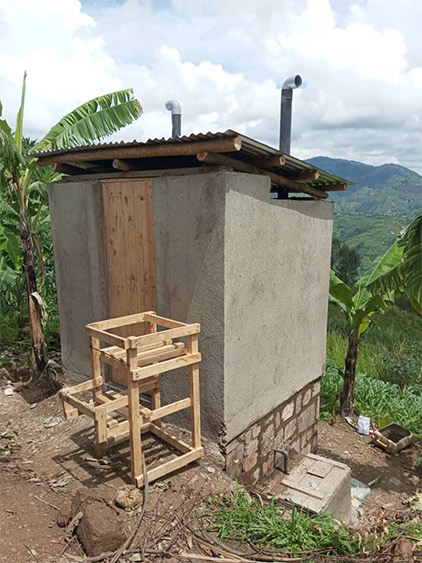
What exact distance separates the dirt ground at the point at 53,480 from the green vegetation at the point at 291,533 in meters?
0.39

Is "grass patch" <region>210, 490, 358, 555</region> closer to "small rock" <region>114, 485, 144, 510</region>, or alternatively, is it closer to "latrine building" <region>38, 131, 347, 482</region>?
"small rock" <region>114, 485, 144, 510</region>

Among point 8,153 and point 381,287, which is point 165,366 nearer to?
point 8,153

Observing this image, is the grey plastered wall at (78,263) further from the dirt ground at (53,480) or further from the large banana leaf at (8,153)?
the dirt ground at (53,480)

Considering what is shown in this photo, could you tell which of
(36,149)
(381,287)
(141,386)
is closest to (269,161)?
(141,386)

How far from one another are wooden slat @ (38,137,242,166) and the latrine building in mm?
14

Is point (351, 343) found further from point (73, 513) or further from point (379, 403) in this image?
point (73, 513)

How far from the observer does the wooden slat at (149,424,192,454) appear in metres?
4.61

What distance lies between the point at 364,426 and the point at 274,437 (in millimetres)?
3876

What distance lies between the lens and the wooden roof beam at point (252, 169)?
167 inches

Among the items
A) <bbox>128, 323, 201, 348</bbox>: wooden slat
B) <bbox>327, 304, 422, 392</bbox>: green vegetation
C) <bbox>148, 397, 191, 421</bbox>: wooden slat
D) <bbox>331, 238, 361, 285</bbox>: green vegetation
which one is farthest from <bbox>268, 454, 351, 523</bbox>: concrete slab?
<bbox>331, 238, 361, 285</bbox>: green vegetation

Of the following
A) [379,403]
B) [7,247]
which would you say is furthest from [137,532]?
[379,403]

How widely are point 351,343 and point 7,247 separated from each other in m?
7.63

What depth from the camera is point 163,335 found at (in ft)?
13.5

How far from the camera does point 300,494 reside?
194 inches
